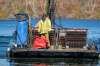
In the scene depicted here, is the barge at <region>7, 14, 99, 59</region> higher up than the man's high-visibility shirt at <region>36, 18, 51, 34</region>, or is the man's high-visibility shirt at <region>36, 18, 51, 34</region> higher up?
the man's high-visibility shirt at <region>36, 18, 51, 34</region>

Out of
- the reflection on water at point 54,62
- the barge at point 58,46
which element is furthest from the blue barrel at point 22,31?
the reflection on water at point 54,62

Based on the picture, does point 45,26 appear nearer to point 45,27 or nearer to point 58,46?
point 45,27

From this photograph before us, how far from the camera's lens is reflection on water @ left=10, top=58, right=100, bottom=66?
122 ft

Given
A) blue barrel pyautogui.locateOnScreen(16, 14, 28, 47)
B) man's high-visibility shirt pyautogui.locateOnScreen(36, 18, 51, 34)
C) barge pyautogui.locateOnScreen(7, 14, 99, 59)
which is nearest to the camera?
barge pyautogui.locateOnScreen(7, 14, 99, 59)

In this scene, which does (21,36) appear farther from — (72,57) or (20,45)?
(72,57)

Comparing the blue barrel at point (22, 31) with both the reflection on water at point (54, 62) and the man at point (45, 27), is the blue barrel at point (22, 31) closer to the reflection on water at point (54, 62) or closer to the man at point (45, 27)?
the man at point (45, 27)

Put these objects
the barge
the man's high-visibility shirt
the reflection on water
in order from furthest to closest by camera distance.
→ 1. the man's high-visibility shirt
2. the barge
3. the reflection on water

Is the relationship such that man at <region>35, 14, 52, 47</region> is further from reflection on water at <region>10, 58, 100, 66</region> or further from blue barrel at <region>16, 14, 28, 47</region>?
reflection on water at <region>10, 58, 100, 66</region>

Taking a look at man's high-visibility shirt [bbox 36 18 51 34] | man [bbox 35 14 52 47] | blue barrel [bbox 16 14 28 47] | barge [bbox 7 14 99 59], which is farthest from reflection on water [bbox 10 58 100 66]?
man's high-visibility shirt [bbox 36 18 51 34]

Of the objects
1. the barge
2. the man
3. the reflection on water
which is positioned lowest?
the reflection on water

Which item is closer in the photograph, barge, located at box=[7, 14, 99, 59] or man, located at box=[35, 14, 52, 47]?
barge, located at box=[7, 14, 99, 59]

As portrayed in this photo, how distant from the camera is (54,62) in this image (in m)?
38.1

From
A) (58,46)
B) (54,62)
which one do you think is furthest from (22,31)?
(54,62)

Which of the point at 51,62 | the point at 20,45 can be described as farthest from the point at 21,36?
the point at 51,62
